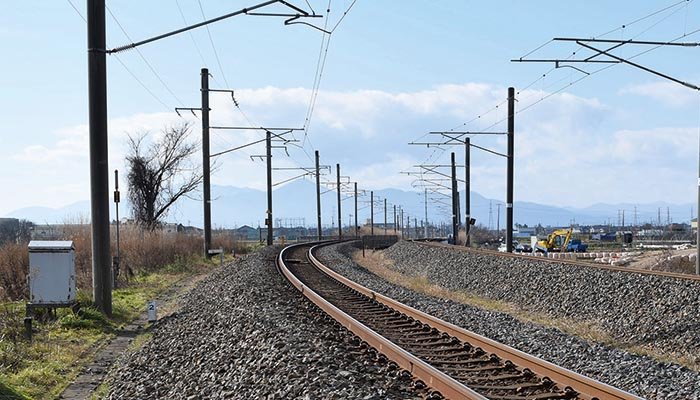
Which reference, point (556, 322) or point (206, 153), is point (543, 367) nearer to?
point (556, 322)

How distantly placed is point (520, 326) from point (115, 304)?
10198mm

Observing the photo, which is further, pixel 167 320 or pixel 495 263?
pixel 495 263

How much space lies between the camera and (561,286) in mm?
21703

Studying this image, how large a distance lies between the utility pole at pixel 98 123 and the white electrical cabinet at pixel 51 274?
0.88 m

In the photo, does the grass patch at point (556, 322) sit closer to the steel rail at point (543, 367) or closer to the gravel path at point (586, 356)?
the gravel path at point (586, 356)

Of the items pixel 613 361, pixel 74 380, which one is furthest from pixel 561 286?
pixel 74 380

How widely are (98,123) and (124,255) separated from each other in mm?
17704

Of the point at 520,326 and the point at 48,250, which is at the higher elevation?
the point at 48,250

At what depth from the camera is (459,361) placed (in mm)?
11070

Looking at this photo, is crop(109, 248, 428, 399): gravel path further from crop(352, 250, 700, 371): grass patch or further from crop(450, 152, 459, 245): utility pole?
crop(450, 152, 459, 245): utility pole

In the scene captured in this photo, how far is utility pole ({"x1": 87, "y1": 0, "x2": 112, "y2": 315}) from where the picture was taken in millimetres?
17953

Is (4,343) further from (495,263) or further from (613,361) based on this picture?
(495,263)

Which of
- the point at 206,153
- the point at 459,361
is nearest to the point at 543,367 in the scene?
the point at 459,361

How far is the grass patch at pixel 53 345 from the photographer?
11.7m
